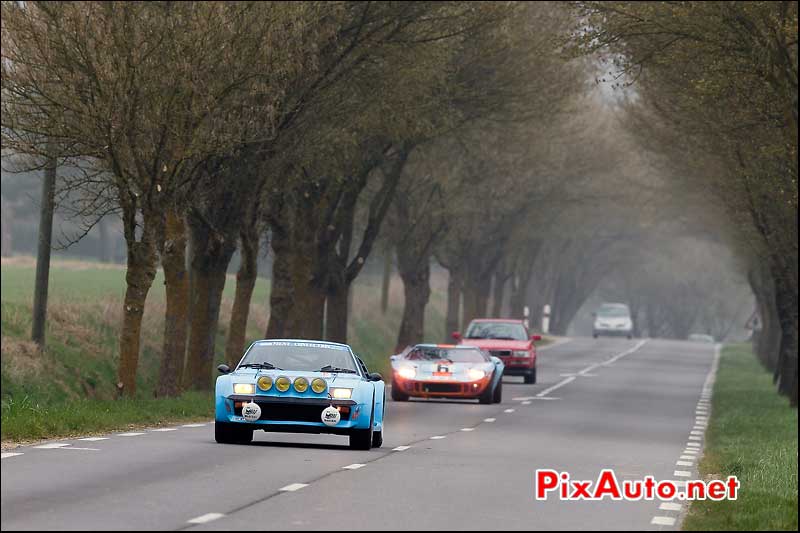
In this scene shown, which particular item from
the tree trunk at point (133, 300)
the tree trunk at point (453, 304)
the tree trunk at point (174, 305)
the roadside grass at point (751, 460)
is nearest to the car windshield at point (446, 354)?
the roadside grass at point (751, 460)

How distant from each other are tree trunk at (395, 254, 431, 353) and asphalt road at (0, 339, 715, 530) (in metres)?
26.1

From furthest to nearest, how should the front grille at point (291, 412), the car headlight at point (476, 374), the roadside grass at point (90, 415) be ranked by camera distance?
the car headlight at point (476, 374)
the roadside grass at point (90, 415)
the front grille at point (291, 412)

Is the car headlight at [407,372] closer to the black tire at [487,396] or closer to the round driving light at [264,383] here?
the black tire at [487,396]

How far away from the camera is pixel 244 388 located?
2017cm

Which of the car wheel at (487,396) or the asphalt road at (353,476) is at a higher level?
the car wheel at (487,396)

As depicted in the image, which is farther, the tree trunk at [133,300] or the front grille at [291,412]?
the tree trunk at [133,300]

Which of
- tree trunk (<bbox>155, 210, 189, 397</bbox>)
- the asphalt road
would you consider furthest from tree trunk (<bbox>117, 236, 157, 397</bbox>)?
the asphalt road

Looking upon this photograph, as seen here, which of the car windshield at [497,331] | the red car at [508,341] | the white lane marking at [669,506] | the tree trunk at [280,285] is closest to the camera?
the white lane marking at [669,506]

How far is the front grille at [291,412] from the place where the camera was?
65.9ft

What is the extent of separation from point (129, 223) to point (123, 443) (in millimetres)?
7600

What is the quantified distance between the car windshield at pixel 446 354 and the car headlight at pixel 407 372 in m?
0.53

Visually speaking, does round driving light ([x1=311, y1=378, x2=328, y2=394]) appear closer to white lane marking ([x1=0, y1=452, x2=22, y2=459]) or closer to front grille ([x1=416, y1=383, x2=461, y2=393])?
white lane marking ([x1=0, y1=452, x2=22, y2=459])

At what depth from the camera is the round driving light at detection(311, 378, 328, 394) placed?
66.2 feet

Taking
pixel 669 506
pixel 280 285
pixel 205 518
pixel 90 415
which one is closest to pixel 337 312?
pixel 280 285
